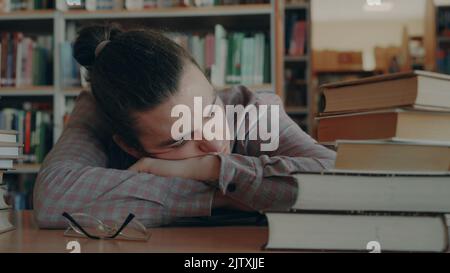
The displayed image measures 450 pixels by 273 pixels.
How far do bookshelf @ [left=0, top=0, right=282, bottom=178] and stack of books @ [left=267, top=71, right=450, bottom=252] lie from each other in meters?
1.70

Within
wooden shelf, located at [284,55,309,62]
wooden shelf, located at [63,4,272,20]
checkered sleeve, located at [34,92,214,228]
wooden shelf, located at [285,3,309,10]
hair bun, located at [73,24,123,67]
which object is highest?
wooden shelf, located at [285,3,309,10]

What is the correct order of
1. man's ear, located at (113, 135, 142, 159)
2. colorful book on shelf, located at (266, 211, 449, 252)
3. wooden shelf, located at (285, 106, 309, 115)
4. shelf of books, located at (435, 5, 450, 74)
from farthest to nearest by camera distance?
shelf of books, located at (435, 5, 450, 74) → wooden shelf, located at (285, 106, 309, 115) → man's ear, located at (113, 135, 142, 159) → colorful book on shelf, located at (266, 211, 449, 252)

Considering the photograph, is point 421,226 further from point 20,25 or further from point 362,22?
point 362,22

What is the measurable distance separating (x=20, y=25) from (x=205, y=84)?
1.96 metres

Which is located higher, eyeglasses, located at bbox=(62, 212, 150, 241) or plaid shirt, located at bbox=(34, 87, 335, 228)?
plaid shirt, located at bbox=(34, 87, 335, 228)

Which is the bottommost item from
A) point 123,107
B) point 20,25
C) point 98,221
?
point 98,221

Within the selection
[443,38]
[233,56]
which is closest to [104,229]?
[233,56]

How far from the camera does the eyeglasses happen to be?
1.99ft

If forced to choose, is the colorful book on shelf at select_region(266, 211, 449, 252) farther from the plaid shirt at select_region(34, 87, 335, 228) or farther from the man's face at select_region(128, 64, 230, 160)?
the man's face at select_region(128, 64, 230, 160)

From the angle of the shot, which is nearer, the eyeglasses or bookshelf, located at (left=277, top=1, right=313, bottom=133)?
the eyeglasses

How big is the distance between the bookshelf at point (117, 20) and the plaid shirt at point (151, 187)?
4.72 ft

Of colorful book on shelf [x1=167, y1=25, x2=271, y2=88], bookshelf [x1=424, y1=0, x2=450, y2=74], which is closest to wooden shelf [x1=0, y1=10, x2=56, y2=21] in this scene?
colorful book on shelf [x1=167, y1=25, x2=271, y2=88]
